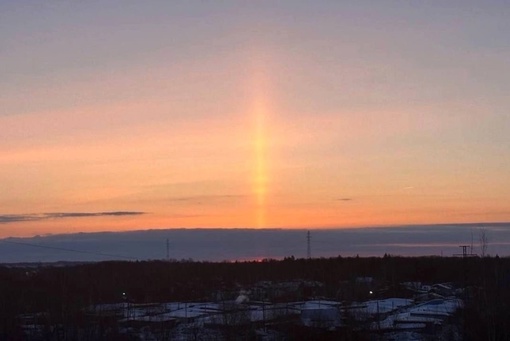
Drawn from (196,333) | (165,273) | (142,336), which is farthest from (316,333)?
(165,273)

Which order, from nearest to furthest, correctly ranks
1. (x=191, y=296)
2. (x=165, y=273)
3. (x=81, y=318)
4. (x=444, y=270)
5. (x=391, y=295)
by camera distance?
1. (x=81, y=318)
2. (x=391, y=295)
3. (x=191, y=296)
4. (x=444, y=270)
5. (x=165, y=273)

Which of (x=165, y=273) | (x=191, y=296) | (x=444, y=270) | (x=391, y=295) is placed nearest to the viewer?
(x=391, y=295)

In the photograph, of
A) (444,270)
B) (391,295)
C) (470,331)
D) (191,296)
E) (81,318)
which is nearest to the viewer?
(470,331)

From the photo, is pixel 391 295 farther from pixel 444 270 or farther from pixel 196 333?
pixel 196 333

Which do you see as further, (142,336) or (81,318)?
(81,318)

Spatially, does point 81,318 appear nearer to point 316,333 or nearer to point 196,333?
point 196,333

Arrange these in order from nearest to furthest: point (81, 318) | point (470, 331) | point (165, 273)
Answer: point (470, 331), point (81, 318), point (165, 273)

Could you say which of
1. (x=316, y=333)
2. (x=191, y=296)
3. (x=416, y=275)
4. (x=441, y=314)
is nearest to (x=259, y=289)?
(x=191, y=296)
